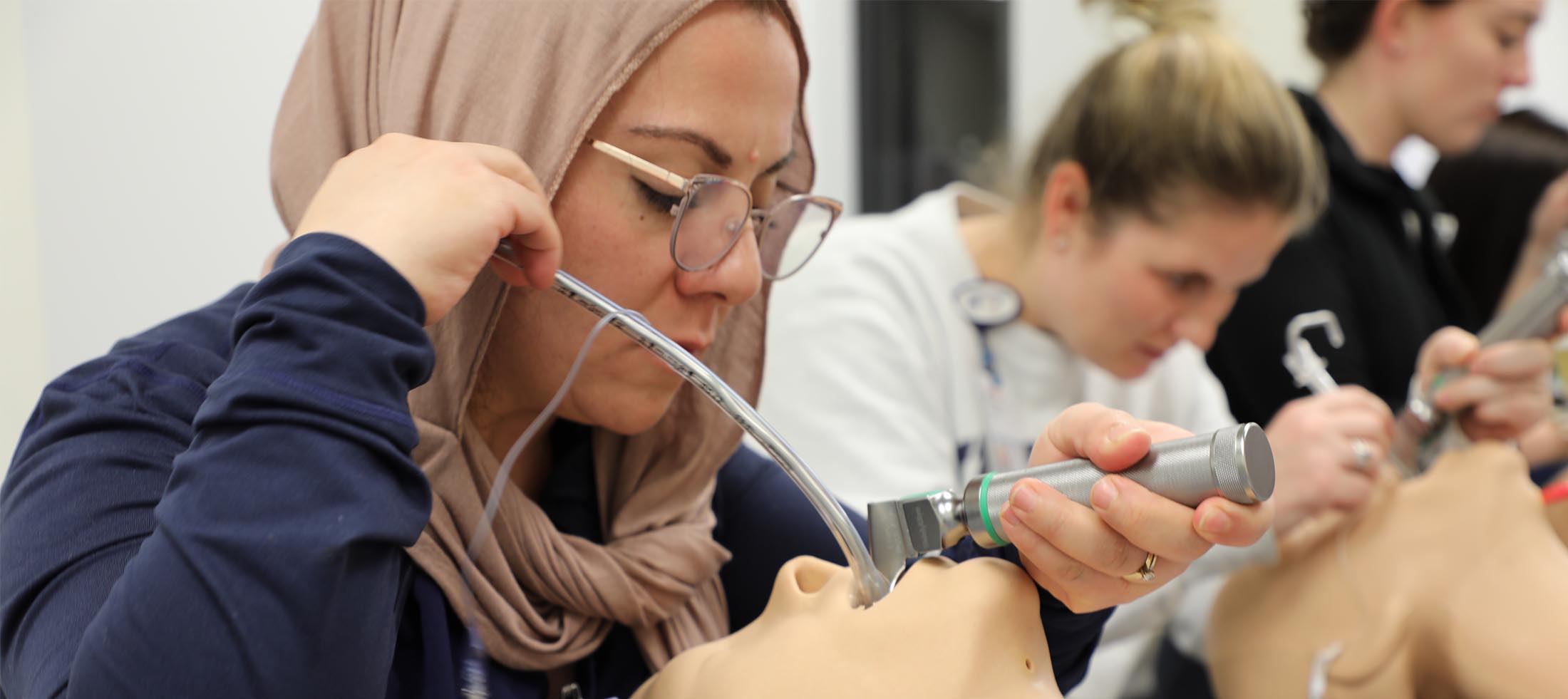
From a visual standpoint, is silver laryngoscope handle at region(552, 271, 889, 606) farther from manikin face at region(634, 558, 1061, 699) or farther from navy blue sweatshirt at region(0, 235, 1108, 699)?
navy blue sweatshirt at region(0, 235, 1108, 699)

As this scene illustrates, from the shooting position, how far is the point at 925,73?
2139 millimetres

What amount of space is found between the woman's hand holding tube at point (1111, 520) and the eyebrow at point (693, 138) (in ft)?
0.77

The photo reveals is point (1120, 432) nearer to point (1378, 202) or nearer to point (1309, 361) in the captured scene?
point (1309, 361)

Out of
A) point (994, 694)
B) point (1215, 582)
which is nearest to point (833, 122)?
point (1215, 582)

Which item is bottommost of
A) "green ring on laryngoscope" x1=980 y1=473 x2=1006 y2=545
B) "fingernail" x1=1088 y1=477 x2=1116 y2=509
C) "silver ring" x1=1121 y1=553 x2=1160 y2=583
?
"silver ring" x1=1121 y1=553 x2=1160 y2=583

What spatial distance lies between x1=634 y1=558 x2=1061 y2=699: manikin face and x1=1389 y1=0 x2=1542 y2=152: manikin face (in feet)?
4.59

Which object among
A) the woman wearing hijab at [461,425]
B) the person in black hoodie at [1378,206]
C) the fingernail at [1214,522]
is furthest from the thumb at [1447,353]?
the fingernail at [1214,522]

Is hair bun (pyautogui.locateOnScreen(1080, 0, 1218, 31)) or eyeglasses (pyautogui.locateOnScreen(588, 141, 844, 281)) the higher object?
eyeglasses (pyautogui.locateOnScreen(588, 141, 844, 281))

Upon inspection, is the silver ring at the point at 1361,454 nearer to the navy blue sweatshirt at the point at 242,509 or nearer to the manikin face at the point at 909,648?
the manikin face at the point at 909,648

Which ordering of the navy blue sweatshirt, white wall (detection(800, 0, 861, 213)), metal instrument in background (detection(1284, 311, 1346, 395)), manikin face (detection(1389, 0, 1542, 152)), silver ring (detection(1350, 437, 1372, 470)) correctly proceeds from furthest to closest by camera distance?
white wall (detection(800, 0, 861, 213)) → manikin face (detection(1389, 0, 1542, 152)) → metal instrument in background (detection(1284, 311, 1346, 395)) → silver ring (detection(1350, 437, 1372, 470)) → the navy blue sweatshirt

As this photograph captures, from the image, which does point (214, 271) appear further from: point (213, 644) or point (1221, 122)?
point (1221, 122)

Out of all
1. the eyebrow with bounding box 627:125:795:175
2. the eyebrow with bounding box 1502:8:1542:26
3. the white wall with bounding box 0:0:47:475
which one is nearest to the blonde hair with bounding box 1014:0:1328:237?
the eyebrow with bounding box 1502:8:1542:26

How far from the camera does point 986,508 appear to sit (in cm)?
61

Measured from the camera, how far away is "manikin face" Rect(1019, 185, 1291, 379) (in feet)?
4.17
